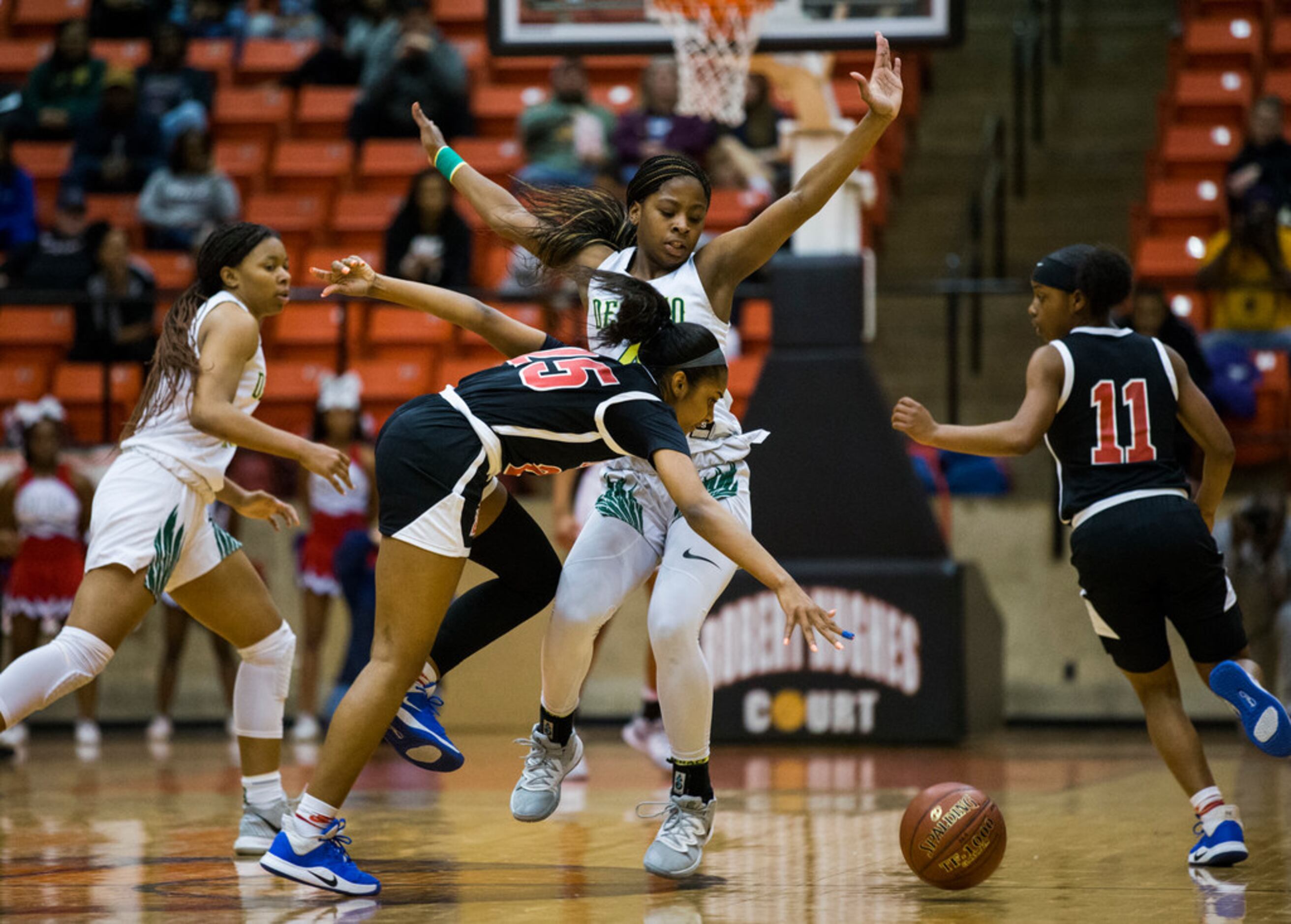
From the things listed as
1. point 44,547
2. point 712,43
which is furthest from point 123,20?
point 712,43

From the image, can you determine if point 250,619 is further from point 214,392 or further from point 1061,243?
point 1061,243

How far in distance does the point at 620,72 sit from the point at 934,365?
3.94 meters

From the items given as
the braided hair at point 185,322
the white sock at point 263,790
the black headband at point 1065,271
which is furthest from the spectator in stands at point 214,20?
the black headband at point 1065,271

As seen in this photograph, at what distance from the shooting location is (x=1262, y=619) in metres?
9.75

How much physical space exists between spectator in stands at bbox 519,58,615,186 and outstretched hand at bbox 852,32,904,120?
261 inches

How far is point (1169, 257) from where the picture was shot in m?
11.2

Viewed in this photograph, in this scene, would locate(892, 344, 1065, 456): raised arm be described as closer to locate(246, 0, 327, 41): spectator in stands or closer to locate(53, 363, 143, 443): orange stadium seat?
A: locate(53, 363, 143, 443): orange stadium seat

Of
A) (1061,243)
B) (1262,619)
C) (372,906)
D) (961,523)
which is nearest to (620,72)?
(1061,243)

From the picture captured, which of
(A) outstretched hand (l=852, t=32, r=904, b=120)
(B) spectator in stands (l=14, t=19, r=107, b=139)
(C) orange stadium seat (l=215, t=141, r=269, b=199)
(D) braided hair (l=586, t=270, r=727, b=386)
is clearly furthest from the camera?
(B) spectator in stands (l=14, t=19, r=107, b=139)

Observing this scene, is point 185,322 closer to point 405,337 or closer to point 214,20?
point 405,337

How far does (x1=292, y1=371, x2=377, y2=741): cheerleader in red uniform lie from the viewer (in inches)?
388

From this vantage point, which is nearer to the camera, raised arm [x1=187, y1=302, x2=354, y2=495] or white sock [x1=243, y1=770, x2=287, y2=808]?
raised arm [x1=187, y1=302, x2=354, y2=495]

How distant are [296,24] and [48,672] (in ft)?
34.8

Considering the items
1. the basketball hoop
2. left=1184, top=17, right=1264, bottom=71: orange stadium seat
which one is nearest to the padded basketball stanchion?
the basketball hoop
